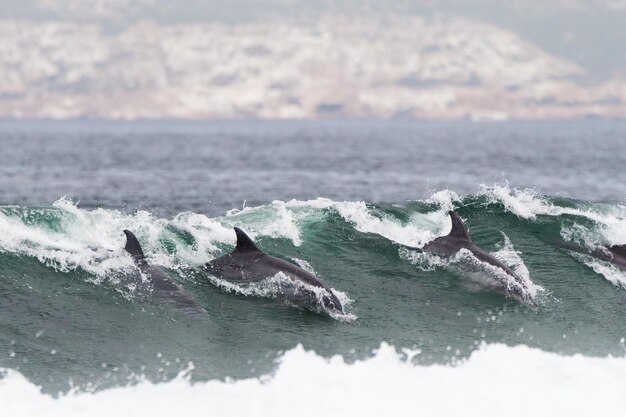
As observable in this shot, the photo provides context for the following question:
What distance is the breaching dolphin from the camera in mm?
21016

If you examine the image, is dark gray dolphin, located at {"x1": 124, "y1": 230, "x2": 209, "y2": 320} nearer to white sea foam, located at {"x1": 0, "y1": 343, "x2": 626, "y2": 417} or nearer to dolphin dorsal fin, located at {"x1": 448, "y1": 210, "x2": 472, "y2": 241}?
white sea foam, located at {"x1": 0, "y1": 343, "x2": 626, "y2": 417}

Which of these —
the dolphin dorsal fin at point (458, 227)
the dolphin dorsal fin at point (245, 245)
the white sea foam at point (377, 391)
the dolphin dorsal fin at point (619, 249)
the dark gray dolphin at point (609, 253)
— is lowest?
the white sea foam at point (377, 391)

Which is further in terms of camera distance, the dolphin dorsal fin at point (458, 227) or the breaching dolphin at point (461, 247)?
the dolphin dorsal fin at point (458, 227)

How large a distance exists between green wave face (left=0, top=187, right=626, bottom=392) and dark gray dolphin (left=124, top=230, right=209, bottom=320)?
178mm

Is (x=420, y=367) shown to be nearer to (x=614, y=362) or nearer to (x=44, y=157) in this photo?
(x=614, y=362)

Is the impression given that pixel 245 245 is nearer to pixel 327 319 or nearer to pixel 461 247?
pixel 327 319

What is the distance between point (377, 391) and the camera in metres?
16.6

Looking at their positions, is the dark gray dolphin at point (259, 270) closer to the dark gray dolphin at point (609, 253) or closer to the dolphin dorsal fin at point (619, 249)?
the dark gray dolphin at point (609, 253)

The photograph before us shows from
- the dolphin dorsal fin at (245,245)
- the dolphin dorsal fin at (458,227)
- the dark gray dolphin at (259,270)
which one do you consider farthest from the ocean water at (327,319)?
the dolphin dorsal fin at (245,245)

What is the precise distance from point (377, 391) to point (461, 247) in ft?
21.1

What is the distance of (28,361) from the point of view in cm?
1670

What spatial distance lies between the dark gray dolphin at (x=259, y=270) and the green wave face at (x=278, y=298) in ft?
0.84

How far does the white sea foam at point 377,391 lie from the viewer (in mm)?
15695

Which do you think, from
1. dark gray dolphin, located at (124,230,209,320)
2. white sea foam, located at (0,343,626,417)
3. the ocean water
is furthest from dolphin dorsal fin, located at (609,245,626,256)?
dark gray dolphin, located at (124,230,209,320)
